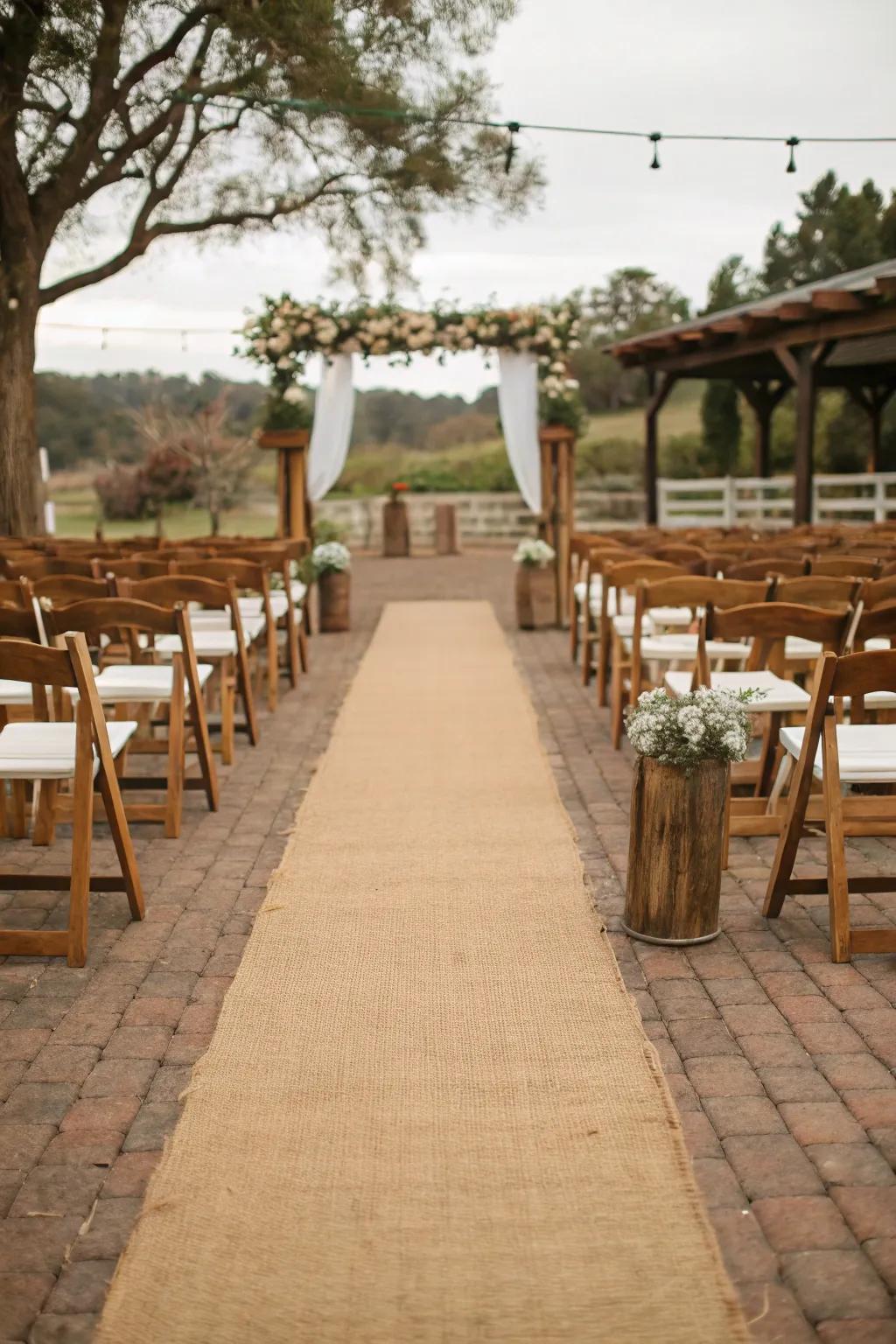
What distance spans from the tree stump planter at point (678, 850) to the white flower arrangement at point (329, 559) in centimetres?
828

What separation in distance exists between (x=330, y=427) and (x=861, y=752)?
36.1ft

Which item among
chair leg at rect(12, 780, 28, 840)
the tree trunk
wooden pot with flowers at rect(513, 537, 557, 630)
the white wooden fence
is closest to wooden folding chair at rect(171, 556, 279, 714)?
chair leg at rect(12, 780, 28, 840)

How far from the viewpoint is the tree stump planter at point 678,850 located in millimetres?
4008

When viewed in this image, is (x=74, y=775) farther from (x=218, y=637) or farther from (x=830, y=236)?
(x=830, y=236)

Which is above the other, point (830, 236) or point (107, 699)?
point (830, 236)

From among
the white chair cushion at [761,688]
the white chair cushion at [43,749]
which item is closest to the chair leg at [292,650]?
the white chair cushion at [761,688]

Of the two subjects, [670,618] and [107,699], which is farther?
[670,618]

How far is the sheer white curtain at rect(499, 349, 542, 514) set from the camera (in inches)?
530

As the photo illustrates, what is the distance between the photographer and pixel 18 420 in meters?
12.7

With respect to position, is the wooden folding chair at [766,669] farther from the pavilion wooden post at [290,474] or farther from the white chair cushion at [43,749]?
the pavilion wooden post at [290,474]

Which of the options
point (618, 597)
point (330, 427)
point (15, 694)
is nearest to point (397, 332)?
point (330, 427)

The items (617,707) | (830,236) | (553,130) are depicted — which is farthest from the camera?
(830,236)

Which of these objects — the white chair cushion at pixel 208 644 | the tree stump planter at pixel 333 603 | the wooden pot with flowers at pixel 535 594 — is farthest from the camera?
the tree stump planter at pixel 333 603

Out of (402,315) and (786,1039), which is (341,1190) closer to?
(786,1039)
